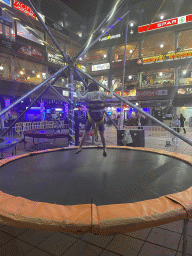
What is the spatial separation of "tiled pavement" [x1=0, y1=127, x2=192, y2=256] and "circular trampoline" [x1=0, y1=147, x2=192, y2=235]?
41 cm

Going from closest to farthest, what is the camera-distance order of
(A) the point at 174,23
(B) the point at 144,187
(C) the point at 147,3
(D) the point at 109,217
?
(D) the point at 109,217
(B) the point at 144,187
(A) the point at 174,23
(C) the point at 147,3

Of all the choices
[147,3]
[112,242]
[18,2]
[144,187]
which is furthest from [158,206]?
[147,3]

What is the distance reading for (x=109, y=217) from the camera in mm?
1188

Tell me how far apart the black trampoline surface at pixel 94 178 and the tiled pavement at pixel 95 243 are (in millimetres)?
415

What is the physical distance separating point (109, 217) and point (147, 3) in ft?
81.0

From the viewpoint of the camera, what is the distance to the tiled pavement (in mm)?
1456

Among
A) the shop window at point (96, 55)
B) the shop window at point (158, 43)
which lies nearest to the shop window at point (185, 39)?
the shop window at point (158, 43)

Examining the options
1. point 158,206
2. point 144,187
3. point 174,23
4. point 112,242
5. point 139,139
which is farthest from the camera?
point 174,23

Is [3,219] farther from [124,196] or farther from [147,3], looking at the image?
[147,3]

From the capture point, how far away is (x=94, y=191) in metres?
1.74

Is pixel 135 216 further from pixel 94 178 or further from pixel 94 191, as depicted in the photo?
pixel 94 178

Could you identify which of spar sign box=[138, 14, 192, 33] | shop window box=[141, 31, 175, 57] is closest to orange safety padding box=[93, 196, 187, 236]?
shop window box=[141, 31, 175, 57]

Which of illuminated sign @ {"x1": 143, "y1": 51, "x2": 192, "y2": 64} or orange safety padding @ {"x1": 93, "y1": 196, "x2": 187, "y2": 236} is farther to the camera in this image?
illuminated sign @ {"x1": 143, "y1": 51, "x2": 192, "y2": 64}

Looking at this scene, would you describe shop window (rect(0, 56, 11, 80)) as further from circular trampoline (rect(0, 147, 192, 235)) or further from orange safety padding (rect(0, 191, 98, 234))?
orange safety padding (rect(0, 191, 98, 234))
